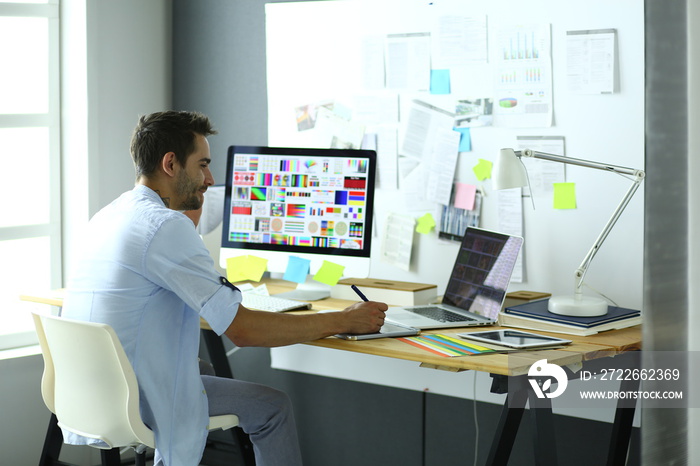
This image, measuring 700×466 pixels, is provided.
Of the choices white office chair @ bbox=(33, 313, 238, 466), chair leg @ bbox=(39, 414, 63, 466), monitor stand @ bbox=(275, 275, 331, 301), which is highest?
monitor stand @ bbox=(275, 275, 331, 301)

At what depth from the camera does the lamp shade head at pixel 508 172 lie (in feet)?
7.16

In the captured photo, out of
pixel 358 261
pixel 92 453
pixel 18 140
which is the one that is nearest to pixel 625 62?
pixel 358 261

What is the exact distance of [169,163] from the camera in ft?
6.82

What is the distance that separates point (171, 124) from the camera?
6.93 feet

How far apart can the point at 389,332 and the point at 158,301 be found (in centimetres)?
60

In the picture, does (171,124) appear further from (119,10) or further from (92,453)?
(92,453)

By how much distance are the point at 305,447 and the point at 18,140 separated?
166cm

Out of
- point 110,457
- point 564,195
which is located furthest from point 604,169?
point 110,457

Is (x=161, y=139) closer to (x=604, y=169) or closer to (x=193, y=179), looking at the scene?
(x=193, y=179)

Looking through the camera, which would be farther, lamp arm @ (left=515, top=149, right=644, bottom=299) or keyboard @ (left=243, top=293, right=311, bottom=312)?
keyboard @ (left=243, top=293, right=311, bottom=312)

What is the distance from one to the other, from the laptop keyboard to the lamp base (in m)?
0.24

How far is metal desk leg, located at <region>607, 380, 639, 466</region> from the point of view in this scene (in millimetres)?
2211

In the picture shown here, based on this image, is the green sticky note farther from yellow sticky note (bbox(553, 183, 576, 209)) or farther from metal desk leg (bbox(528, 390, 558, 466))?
metal desk leg (bbox(528, 390, 558, 466))

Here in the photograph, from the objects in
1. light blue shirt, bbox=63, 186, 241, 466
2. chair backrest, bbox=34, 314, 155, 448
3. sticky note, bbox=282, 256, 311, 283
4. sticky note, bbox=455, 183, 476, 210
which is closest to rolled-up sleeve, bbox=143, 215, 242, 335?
light blue shirt, bbox=63, 186, 241, 466
